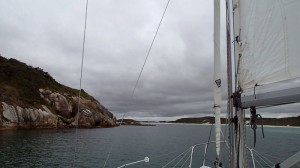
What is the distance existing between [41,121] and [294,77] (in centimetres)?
9508

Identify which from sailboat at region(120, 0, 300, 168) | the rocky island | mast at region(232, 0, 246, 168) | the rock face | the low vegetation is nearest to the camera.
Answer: sailboat at region(120, 0, 300, 168)

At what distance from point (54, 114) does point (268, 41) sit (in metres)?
101

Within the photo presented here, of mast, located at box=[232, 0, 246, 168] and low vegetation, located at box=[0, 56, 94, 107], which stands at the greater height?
low vegetation, located at box=[0, 56, 94, 107]

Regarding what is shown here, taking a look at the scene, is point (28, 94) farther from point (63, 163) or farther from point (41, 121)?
point (63, 163)

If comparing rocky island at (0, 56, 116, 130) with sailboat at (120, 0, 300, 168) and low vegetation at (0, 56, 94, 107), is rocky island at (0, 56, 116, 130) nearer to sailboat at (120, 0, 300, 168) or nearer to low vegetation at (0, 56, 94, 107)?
low vegetation at (0, 56, 94, 107)

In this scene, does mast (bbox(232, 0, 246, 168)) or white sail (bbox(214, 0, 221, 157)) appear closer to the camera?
mast (bbox(232, 0, 246, 168))

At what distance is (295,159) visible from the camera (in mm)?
3637

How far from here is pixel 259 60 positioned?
4.50 m

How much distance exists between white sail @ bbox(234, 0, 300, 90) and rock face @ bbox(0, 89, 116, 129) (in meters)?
73.3

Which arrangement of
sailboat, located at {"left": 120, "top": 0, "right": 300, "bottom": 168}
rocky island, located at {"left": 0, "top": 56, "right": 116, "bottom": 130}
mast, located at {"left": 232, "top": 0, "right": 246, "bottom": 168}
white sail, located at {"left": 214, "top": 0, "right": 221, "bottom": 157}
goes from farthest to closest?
rocky island, located at {"left": 0, "top": 56, "right": 116, "bottom": 130} < white sail, located at {"left": 214, "top": 0, "right": 221, "bottom": 157} < mast, located at {"left": 232, "top": 0, "right": 246, "bottom": 168} < sailboat, located at {"left": 120, "top": 0, "right": 300, "bottom": 168}

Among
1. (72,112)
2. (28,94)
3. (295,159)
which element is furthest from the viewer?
(72,112)

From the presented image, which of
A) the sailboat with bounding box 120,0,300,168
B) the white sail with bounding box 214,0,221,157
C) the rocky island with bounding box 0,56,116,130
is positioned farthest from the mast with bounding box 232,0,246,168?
the rocky island with bounding box 0,56,116,130

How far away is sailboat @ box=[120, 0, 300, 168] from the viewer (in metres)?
4.00

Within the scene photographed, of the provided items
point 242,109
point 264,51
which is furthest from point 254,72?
point 242,109
